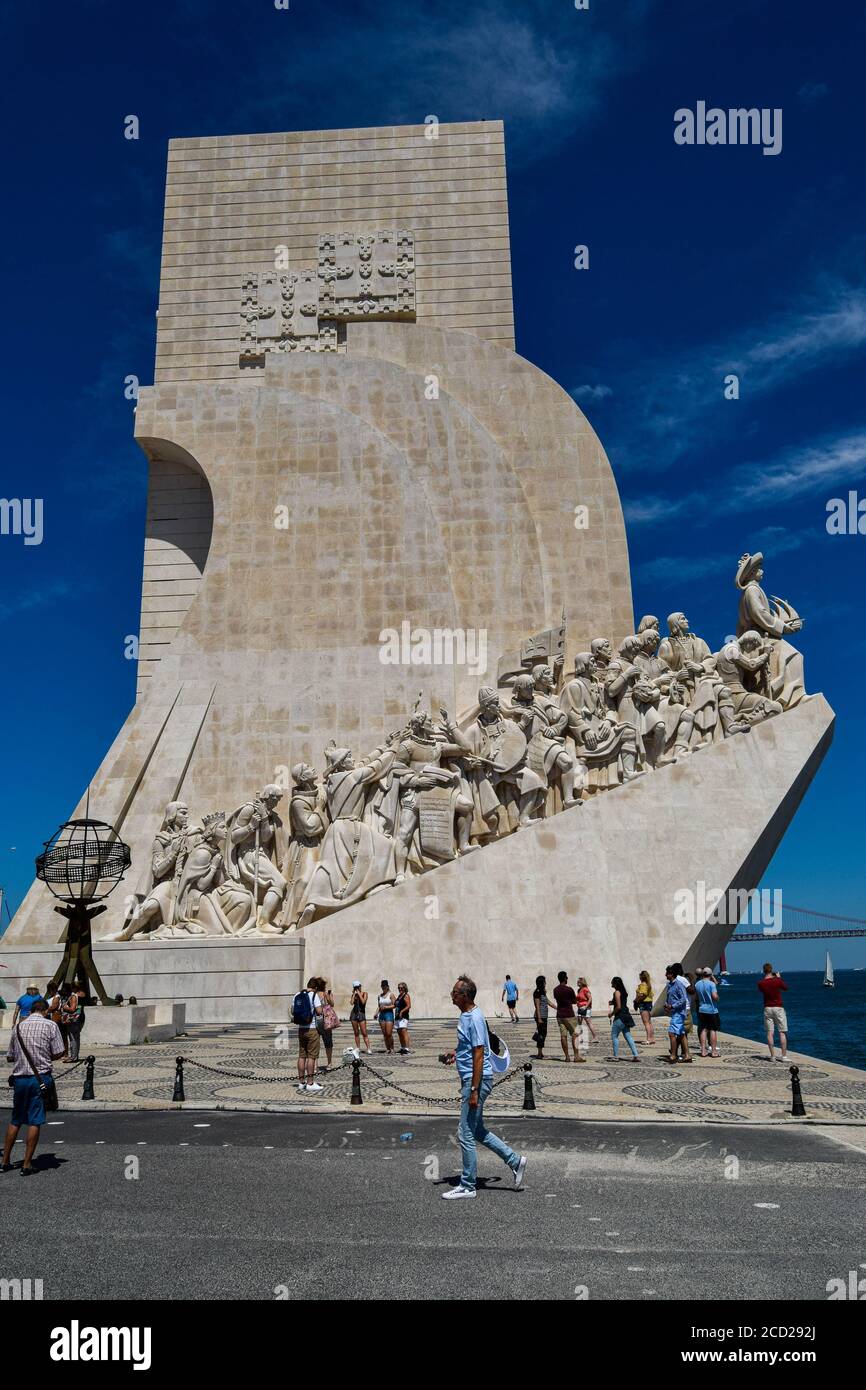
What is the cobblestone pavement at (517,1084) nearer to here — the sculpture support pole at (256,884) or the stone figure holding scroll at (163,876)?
the sculpture support pole at (256,884)

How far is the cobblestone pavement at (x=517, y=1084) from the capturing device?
23.6 feet

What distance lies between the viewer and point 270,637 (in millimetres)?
19453

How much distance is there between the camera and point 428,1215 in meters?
4.46

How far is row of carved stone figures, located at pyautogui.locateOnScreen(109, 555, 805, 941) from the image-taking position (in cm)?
1591

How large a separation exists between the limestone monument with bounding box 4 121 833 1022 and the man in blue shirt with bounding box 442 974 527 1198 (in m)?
9.77

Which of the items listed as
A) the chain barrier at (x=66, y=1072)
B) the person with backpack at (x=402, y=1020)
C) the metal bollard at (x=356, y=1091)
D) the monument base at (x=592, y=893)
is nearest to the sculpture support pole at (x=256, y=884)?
the monument base at (x=592, y=893)

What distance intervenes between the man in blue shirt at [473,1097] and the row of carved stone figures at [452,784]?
1062 cm

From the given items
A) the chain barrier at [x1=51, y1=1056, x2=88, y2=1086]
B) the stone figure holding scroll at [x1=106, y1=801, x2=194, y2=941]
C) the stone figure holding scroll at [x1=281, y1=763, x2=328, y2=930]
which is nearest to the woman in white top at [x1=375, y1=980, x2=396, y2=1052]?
the chain barrier at [x1=51, y1=1056, x2=88, y2=1086]

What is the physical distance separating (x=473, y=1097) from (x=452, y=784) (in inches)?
448

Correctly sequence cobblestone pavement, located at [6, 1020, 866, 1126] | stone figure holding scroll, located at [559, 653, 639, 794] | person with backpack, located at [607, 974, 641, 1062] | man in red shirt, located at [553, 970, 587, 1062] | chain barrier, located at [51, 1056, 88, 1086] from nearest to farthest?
cobblestone pavement, located at [6, 1020, 866, 1126], chain barrier, located at [51, 1056, 88, 1086], man in red shirt, located at [553, 970, 587, 1062], person with backpack, located at [607, 974, 641, 1062], stone figure holding scroll, located at [559, 653, 639, 794]

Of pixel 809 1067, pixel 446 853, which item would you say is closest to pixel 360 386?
pixel 446 853

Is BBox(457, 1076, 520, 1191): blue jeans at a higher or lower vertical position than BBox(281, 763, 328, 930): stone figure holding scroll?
lower

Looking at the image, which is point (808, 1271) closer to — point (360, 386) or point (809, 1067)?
point (809, 1067)

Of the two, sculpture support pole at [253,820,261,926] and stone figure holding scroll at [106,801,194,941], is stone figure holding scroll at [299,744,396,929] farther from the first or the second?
stone figure holding scroll at [106,801,194,941]
